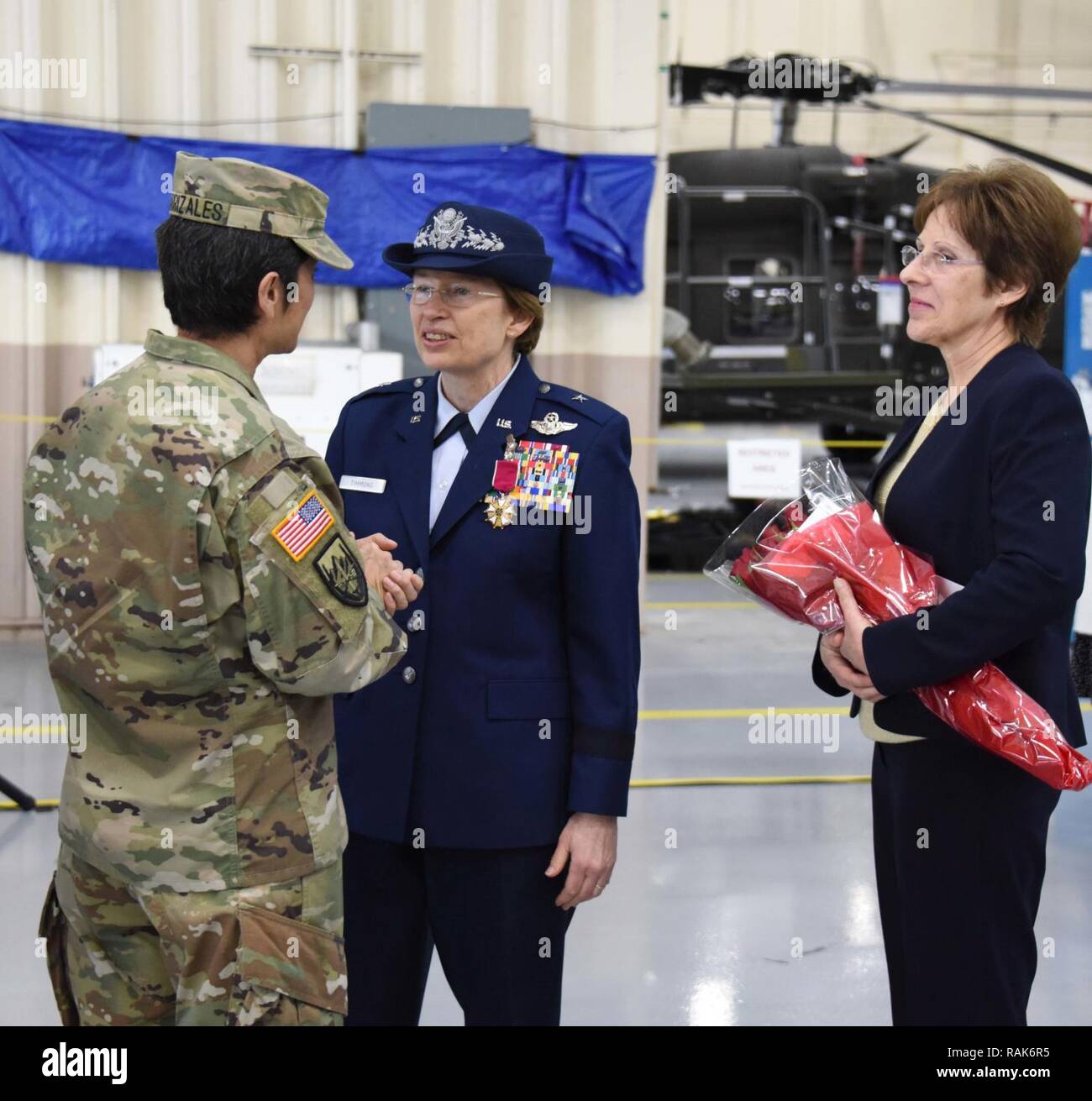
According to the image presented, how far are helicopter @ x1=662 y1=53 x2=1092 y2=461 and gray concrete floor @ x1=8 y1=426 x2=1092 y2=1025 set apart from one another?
18.1 feet

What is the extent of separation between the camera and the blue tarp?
6.03m

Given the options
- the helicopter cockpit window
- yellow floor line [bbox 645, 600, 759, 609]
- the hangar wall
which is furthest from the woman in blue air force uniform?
the helicopter cockpit window

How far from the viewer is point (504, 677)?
191 centimetres

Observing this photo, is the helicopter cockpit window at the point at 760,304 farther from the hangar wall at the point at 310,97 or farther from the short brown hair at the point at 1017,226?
the short brown hair at the point at 1017,226

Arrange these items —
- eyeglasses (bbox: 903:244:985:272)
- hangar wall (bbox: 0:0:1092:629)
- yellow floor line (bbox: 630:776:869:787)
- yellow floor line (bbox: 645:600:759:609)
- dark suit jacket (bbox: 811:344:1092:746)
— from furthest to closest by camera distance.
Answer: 1. yellow floor line (bbox: 645:600:759:609)
2. hangar wall (bbox: 0:0:1092:629)
3. yellow floor line (bbox: 630:776:869:787)
4. eyeglasses (bbox: 903:244:985:272)
5. dark suit jacket (bbox: 811:344:1092:746)

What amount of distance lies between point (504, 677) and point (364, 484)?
14.4 inches

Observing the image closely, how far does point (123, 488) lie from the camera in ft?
4.82

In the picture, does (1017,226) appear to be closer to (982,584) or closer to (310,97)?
(982,584)

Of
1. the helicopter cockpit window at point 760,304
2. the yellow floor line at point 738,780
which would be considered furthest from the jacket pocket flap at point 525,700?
the helicopter cockpit window at point 760,304

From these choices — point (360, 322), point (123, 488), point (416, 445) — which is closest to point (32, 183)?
point (360, 322)

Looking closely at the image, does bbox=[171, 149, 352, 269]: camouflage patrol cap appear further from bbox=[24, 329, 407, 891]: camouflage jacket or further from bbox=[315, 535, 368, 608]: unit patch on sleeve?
bbox=[315, 535, 368, 608]: unit patch on sleeve

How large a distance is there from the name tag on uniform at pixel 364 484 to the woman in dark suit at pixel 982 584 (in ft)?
2.25

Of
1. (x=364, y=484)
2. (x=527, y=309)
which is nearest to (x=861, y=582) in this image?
(x=527, y=309)

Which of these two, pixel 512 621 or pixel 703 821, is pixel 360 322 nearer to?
pixel 703 821
